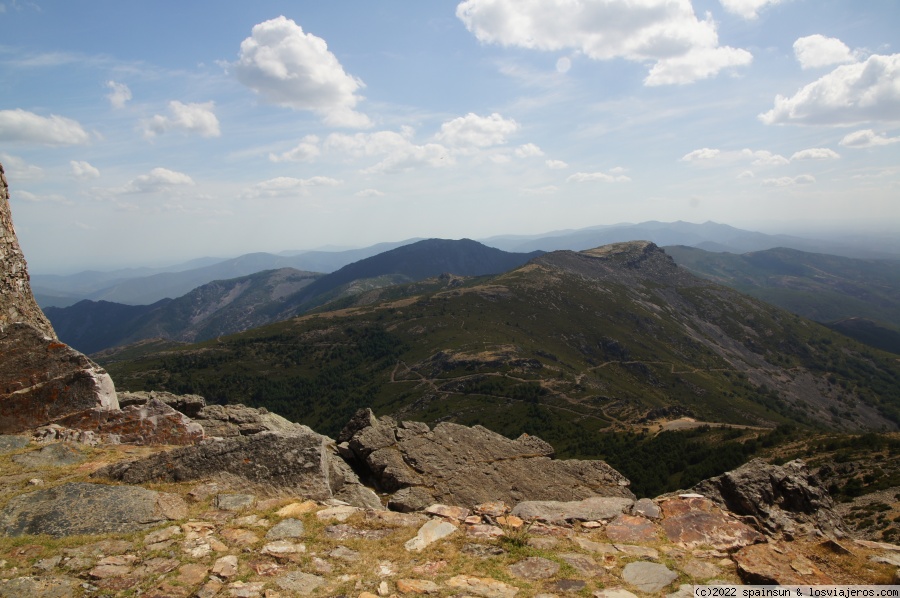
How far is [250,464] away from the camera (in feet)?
37.7

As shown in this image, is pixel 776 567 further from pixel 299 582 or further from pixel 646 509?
pixel 299 582

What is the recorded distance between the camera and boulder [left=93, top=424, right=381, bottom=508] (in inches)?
429

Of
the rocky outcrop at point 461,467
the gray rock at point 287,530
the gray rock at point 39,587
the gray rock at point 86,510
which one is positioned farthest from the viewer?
the rocky outcrop at point 461,467

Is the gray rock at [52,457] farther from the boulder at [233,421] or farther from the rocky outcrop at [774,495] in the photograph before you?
the rocky outcrop at [774,495]

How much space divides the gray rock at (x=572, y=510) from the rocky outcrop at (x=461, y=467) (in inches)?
221

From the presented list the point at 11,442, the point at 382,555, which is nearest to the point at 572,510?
the point at 382,555

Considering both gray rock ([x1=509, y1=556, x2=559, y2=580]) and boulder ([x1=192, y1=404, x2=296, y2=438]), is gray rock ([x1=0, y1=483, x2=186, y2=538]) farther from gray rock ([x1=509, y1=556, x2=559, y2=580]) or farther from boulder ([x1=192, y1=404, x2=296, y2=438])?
boulder ([x1=192, y1=404, x2=296, y2=438])

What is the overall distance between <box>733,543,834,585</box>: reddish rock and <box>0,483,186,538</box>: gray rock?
37.5 feet

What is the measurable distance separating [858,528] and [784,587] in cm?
3961

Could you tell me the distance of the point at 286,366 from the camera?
186250 mm

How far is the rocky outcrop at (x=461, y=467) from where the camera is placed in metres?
18.0

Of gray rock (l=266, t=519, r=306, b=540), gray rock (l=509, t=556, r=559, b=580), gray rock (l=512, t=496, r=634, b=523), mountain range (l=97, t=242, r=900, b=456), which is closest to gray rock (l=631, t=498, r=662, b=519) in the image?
gray rock (l=512, t=496, r=634, b=523)

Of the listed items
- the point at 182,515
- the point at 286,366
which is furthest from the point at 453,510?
the point at 286,366

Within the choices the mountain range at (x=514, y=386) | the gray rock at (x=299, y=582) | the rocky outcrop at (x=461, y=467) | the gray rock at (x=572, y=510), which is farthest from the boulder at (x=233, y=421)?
the mountain range at (x=514, y=386)
